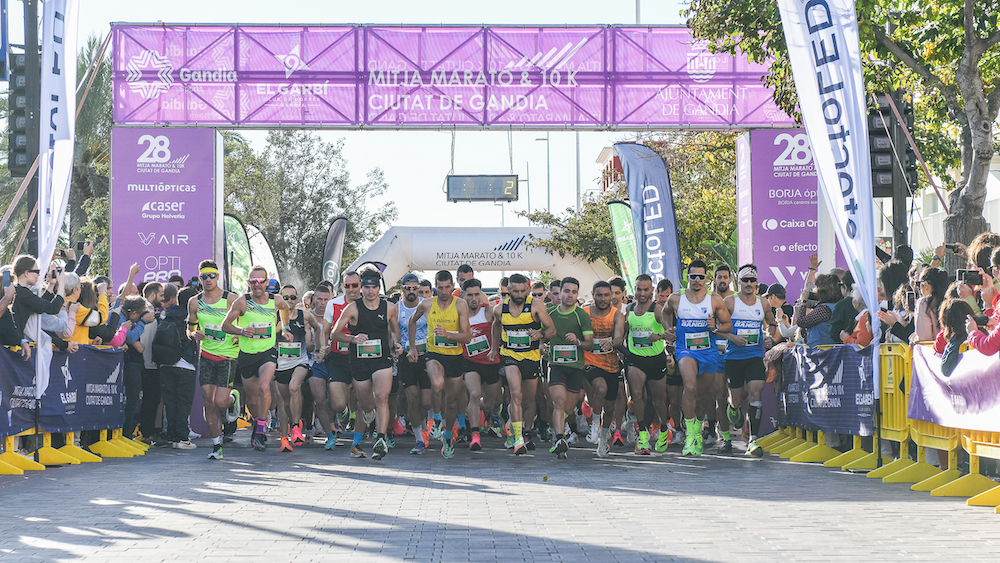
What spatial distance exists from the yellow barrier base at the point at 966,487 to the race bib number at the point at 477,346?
5.16 m

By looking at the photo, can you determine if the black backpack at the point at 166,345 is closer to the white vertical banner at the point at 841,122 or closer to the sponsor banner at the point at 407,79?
the white vertical banner at the point at 841,122


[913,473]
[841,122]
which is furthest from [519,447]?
[841,122]

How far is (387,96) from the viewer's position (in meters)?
19.8

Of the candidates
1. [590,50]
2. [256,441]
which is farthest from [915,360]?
[590,50]

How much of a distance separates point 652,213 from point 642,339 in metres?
7.06

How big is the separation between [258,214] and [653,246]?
28472 mm

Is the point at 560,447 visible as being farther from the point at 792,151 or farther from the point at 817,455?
the point at 792,151

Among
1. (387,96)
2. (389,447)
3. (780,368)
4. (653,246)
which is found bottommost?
(389,447)

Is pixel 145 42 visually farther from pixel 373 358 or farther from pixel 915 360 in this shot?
pixel 915 360

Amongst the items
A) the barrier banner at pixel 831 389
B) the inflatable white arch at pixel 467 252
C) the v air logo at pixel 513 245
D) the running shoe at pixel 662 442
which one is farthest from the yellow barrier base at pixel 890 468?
the v air logo at pixel 513 245

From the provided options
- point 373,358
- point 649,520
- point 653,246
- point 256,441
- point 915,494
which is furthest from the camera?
point 653,246

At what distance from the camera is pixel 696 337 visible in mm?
12188

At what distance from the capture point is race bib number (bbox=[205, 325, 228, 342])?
39.8 ft

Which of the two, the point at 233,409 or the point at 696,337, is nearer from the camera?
the point at 696,337
